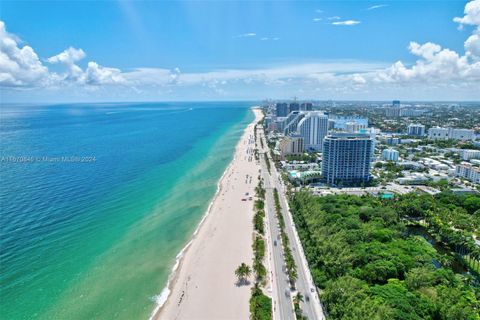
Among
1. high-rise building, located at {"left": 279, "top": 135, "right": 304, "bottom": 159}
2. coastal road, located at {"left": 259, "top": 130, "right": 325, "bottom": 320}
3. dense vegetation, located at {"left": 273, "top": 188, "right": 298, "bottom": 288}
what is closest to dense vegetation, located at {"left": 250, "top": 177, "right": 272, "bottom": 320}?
coastal road, located at {"left": 259, "top": 130, "right": 325, "bottom": 320}

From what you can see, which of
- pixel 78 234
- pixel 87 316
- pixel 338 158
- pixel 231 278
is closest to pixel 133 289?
pixel 87 316

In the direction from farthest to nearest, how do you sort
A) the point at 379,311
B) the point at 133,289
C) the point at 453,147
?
the point at 453,147 → the point at 133,289 → the point at 379,311

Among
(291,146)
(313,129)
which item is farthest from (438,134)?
(291,146)

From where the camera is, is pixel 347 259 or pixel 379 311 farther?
pixel 347 259

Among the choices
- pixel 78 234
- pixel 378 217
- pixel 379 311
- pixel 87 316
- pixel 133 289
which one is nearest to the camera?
pixel 379 311

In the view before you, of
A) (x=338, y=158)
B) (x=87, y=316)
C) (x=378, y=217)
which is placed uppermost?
(x=338, y=158)

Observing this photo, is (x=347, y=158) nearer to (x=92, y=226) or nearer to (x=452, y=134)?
(x=92, y=226)

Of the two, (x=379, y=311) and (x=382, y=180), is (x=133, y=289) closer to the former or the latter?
(x=379, y=311)
